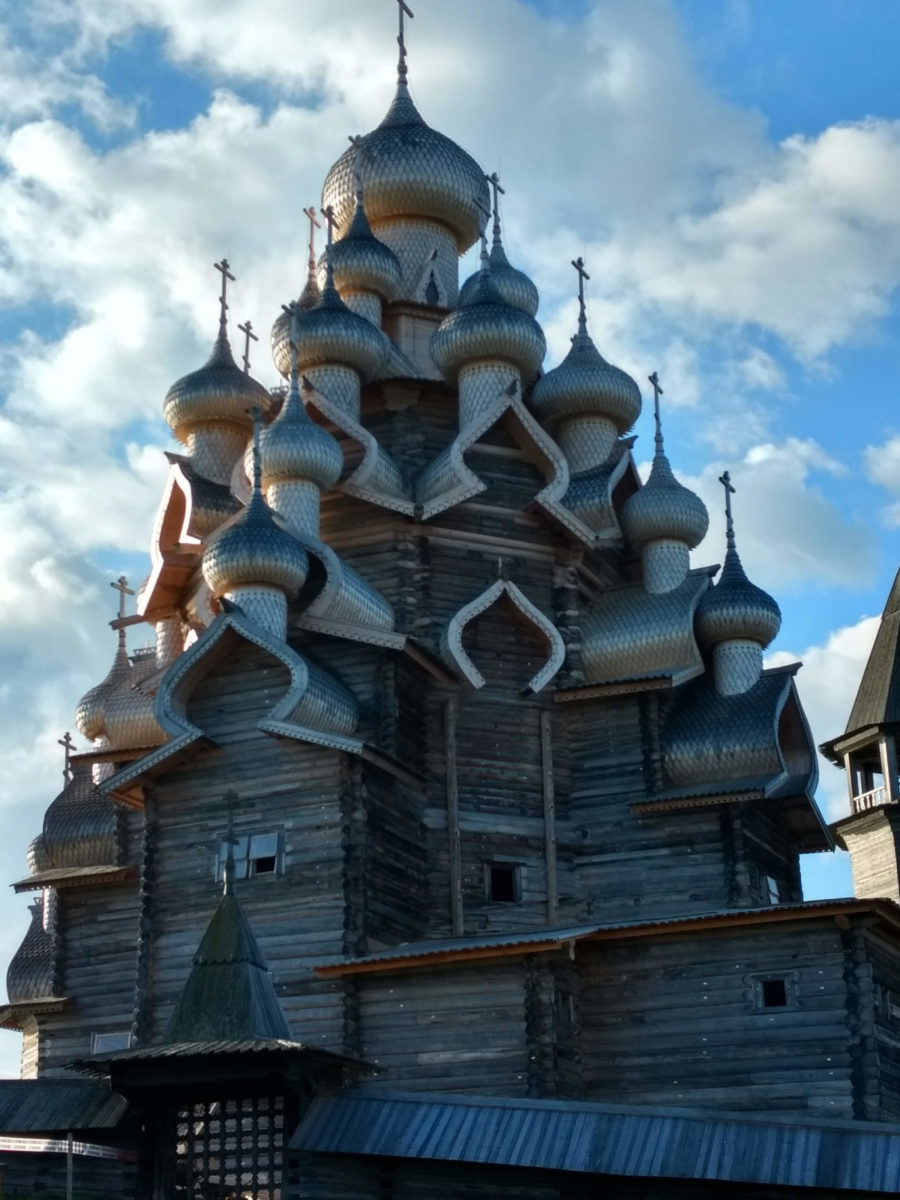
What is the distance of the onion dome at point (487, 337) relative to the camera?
72.5 ft

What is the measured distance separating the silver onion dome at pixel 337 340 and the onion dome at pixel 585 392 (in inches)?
91.9

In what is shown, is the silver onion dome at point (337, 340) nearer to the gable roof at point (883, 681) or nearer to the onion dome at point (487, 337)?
the onion dome at point (487, 337)

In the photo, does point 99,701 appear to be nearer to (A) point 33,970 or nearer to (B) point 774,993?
(A) point 33,970

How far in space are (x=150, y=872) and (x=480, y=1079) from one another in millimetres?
4458

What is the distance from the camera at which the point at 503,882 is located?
19.8m

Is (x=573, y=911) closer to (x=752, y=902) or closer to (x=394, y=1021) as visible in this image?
(x=752, y=902)

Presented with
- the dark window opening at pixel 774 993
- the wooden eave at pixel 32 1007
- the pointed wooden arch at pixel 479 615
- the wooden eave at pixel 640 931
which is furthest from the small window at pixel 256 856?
the dark window opening at pixel 774 993

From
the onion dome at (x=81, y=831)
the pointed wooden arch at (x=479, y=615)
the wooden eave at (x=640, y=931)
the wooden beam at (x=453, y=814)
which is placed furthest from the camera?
the onion dome at (x=81, y=831)

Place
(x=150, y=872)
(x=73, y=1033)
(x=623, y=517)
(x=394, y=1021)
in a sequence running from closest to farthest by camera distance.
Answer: (x=394, y=1021) → (x=150, y=872) → (x=73, y=1033) → (x=623, y=517)

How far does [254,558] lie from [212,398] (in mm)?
5001

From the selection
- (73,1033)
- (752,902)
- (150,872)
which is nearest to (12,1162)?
(150,872)

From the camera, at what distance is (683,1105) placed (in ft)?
53.5

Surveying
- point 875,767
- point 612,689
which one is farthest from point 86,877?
point 875,767

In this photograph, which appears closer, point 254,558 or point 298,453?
point 254,558
